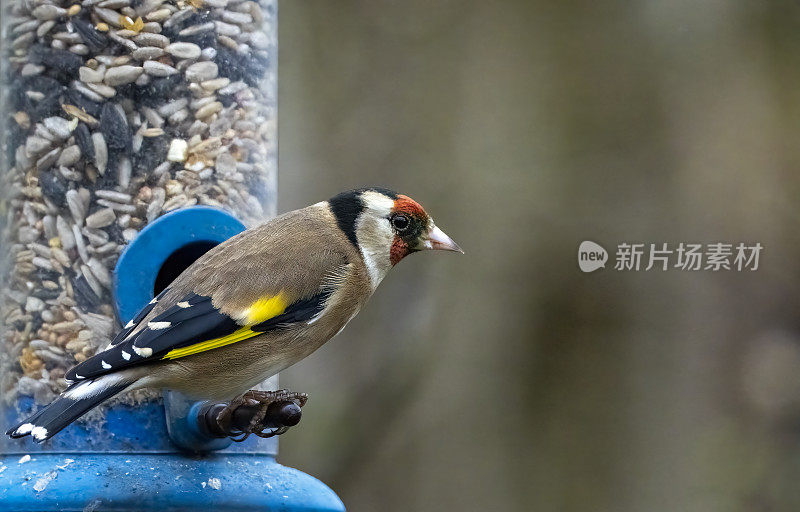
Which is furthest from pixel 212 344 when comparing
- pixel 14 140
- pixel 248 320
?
pixel 14 140

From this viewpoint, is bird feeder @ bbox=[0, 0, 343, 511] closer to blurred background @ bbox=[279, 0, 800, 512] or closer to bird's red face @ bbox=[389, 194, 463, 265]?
bird's red face @ bbox=[389, 194, 463, 265]

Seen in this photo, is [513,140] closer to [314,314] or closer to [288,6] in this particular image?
[288,6]

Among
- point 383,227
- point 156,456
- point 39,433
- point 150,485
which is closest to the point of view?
point 39,433

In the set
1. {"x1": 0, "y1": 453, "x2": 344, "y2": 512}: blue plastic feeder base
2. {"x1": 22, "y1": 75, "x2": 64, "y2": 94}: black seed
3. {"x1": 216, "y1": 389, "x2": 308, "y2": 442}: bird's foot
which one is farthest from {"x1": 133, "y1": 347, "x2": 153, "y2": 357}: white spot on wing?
{"x1": 22, "y1": 75, "x2": 64, "y2": 94}: black seed

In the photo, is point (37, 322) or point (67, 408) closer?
point (67, 408)

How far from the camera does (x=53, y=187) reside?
16.3 feet

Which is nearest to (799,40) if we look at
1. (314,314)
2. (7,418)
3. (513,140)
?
(513,140)

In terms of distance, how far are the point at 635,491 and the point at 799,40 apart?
3.38 metres

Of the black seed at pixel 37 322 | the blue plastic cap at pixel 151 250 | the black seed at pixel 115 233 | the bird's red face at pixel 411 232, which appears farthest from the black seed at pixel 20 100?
the bird's red face at pixel 411 232

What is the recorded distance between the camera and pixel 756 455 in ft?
28.4

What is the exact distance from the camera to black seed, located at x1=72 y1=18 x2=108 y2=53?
16.4ft

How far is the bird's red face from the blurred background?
282 cm

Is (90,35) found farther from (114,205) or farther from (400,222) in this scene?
(400,222)

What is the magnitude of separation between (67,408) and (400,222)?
1.61 metres
